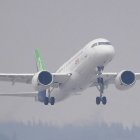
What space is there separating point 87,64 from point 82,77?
53.2 inches

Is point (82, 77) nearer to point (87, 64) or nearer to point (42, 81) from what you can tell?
point (87, 64)

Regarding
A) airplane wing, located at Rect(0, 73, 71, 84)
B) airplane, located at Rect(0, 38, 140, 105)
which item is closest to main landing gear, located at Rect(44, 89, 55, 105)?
airplane, located at Rect(0, 38, 140, 105)

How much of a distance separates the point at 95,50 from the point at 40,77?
5.85 metres

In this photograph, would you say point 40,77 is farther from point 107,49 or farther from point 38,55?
point 38,55

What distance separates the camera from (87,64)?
58938 mm

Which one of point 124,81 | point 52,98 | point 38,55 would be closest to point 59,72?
point 52,98

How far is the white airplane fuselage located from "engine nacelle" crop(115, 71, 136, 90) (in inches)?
108

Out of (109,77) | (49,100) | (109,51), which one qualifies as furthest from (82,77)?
(49,100)

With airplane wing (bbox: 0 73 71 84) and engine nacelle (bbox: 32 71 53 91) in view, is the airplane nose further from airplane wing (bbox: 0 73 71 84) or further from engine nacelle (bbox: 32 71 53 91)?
engine nacelle (bbox: 32 71 53 91)

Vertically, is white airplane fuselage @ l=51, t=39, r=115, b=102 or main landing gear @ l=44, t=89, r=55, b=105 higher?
white airplane fuselage @ l=51, t=39, r=115, b=102

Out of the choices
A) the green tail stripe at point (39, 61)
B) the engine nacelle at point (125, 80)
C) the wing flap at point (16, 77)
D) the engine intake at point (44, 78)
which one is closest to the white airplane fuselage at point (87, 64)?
the engine intake at point (44, 78)

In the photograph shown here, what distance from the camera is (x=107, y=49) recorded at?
5841 centimetres

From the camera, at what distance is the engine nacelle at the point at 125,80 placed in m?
62.7

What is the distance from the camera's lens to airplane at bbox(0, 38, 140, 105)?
58.7m
